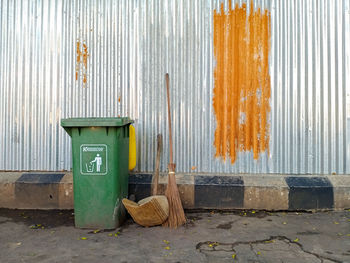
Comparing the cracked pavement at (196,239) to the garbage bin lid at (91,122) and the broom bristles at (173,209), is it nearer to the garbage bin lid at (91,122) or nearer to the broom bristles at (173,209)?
the broom bristles at (173,209)

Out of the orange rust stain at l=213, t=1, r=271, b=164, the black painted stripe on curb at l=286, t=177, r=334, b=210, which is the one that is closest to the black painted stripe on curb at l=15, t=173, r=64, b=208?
the orange rust stain at l=213, t=1, r=271, b=164

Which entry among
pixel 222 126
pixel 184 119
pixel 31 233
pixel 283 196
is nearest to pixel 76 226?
pixel 31 233

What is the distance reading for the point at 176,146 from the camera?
5.69m

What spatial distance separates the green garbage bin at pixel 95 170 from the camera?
455cm

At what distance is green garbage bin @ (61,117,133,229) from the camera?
179 inches

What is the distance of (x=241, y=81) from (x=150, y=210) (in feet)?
8.56

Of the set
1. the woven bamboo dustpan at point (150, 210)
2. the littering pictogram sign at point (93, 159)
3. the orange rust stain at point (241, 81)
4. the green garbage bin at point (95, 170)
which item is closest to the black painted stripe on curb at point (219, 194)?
the orange rust stain at point (241, 81)

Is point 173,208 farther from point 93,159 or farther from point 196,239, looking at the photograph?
point 93,159

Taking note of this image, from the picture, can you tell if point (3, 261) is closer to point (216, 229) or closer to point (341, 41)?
point (216, 229)

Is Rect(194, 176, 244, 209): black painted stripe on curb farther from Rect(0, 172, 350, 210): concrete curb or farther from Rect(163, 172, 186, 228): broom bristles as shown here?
Rect(163, 172, 186, 228): broom bristles

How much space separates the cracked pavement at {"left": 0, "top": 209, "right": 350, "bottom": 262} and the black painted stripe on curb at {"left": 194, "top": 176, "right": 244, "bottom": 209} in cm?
17

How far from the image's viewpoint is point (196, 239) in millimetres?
4211

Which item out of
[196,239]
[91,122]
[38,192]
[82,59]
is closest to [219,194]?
[196,239]

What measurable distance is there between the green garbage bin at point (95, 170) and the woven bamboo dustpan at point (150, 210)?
0.28 m
